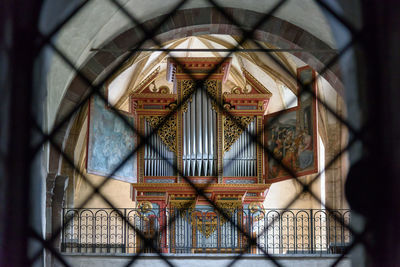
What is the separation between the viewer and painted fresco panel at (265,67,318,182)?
35.4 feet

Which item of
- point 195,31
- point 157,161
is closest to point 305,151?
point 195,31

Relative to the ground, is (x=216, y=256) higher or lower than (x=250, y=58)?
lower

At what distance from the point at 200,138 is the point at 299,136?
101 inches

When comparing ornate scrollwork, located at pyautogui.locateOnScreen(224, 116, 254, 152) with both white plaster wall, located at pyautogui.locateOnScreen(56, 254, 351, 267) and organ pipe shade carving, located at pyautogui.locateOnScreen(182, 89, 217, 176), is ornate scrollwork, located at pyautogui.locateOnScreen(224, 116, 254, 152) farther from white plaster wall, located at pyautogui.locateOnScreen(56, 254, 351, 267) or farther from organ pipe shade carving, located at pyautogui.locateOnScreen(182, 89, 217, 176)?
white plaster wall, located at pyautogui.locateOnScreen(56, 254, 351, 267)

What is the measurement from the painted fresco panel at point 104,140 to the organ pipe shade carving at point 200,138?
2641 millimetres

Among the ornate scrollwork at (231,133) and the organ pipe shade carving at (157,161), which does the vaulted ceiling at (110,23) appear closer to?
the ornate scrollwork at (231,133)

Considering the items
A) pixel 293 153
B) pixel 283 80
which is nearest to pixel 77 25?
pixel 293 153

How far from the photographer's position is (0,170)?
1446mm

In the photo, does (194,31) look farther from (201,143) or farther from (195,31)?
(201,143)

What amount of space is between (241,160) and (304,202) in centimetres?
308

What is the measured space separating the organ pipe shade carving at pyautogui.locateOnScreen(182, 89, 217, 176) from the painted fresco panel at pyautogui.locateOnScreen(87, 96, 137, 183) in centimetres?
264

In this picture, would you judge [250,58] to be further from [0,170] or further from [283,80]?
[0,170]

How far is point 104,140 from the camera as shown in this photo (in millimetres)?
9781

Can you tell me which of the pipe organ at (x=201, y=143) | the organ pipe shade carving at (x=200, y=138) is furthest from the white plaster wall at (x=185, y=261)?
the organ pipe shade carving at (x=200, y=138)
